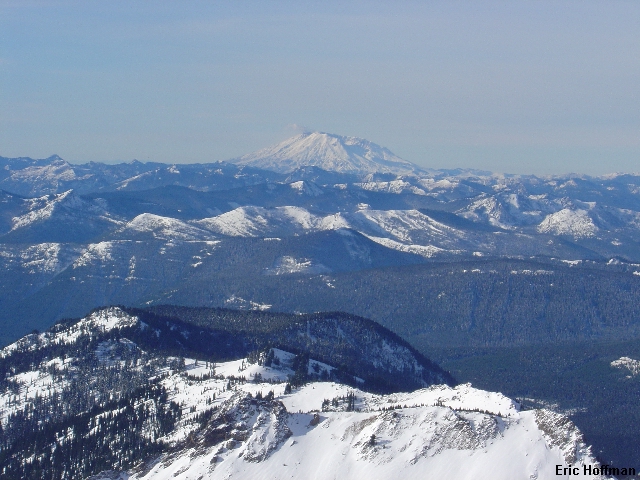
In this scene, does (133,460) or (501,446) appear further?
(133,460)

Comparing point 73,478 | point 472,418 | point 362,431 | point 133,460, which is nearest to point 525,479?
point 472,418

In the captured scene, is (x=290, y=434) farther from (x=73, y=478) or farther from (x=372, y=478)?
(x=73, y=478)

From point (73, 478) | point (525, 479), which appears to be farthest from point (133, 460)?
point (525, 479)

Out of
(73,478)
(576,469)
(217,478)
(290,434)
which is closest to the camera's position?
(576,469)

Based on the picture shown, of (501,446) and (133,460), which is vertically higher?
(501,446)

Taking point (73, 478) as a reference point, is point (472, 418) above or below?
above

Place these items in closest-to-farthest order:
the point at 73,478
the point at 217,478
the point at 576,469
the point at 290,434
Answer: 1. the point at 576,469
2. the point at 217,478
3. the point at 290,434
4. the point at 73,478

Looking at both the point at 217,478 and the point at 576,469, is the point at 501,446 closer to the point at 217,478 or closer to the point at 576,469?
the point at 576,469

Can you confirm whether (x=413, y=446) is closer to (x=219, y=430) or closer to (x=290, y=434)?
(x=290, y=434)

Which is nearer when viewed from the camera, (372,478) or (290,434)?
(372,478)
